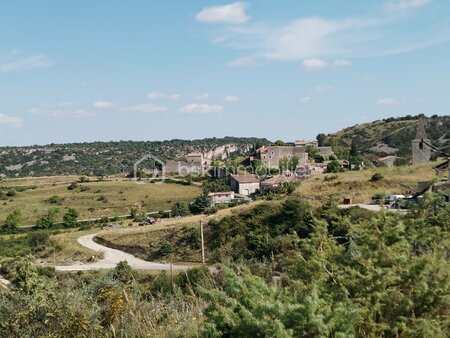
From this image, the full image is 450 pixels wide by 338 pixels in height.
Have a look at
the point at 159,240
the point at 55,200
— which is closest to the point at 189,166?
the point at 55,200

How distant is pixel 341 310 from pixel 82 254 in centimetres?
3845

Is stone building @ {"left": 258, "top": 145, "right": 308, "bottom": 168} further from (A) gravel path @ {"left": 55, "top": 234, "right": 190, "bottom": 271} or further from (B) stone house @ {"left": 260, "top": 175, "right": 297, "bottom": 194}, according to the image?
(A) gravel path @ {"left": 55, "top": 234, "right": 190, "bottom": 271}

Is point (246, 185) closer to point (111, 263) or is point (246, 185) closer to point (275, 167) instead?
point (275, 167)

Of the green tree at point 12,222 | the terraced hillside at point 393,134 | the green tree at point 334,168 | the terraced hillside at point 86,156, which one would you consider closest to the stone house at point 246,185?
the green tree at point 334,168

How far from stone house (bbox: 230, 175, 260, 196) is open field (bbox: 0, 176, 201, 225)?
6450 millimetres

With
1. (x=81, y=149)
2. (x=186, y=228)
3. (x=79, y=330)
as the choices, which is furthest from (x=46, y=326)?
(x=81, y=149)

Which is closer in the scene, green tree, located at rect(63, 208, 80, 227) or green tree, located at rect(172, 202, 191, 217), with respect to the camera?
green tree, located at rect(172, 202, 191, 217)

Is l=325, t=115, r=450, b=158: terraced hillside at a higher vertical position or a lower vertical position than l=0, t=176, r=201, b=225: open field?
higher

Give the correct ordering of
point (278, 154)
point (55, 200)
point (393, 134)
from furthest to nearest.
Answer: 1. point (393, 134)
2. point (278, 154)
3. point (55, 200)

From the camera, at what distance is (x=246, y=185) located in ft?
196

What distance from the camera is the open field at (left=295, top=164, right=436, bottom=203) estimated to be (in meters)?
36.4

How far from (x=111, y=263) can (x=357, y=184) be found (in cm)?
2061

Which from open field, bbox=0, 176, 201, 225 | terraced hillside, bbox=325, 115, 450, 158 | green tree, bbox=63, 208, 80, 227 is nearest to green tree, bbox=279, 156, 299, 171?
open field, bbox=0, 176, 201, 225

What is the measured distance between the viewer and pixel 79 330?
4613mm
